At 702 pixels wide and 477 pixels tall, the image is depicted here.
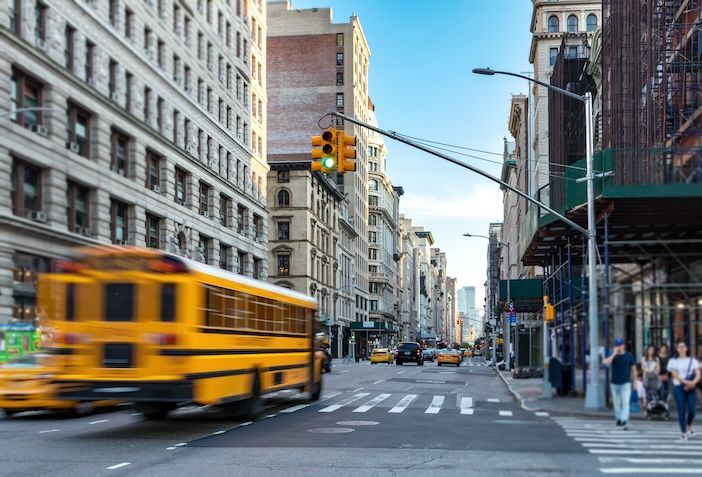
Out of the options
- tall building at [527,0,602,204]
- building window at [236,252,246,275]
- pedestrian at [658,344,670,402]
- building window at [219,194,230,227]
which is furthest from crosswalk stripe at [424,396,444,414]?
tall building at [527,0,602,204]

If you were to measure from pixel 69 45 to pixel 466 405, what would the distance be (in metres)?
27.6

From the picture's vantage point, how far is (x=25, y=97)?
37406 millimetres

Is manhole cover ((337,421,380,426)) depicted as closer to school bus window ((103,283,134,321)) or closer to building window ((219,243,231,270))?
school bus window ((103,283,134,321))

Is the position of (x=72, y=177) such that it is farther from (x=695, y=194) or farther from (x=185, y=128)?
(x=695, y=194)

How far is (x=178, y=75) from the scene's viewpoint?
55.3 metres

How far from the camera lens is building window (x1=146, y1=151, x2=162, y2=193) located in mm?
50156

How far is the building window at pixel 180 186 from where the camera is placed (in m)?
54.7

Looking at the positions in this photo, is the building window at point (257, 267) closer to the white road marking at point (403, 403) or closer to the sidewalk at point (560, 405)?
the sidewalk at point (560, 405)

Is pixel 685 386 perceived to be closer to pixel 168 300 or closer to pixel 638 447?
pixel 638 447

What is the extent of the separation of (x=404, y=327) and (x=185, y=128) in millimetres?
132692

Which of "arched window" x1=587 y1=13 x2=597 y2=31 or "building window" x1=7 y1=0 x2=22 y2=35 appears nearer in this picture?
"building window" x1=7 y1=0 x2=22 y2=35

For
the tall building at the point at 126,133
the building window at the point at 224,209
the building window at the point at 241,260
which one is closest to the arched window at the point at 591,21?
the tall building at the point at 126,133

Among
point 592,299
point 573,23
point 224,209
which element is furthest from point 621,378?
point 573,23

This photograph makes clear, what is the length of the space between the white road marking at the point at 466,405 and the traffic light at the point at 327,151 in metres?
7.57
